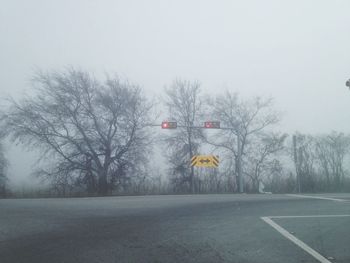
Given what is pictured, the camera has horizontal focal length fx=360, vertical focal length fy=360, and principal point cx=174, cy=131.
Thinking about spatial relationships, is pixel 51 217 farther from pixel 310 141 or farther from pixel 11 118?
pixel 310 141

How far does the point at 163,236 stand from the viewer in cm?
739

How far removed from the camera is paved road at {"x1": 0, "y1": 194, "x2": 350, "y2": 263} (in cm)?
594

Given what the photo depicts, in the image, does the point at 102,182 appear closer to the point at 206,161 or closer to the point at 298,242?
the point at 206,161

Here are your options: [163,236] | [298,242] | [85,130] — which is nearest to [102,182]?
[85,130]

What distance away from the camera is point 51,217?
9711mm

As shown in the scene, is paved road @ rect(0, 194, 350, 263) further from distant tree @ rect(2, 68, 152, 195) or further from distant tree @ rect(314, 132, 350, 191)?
distant tree @ rect(314, 132, 350, 191)

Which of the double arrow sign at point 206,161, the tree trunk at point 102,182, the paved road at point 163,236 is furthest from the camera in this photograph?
the tree trunk at point 102,182

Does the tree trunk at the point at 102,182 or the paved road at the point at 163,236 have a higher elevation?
the tree trunk at the point at 102,182

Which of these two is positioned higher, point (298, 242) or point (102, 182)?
point (102, 182)

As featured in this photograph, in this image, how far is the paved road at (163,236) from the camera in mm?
5938

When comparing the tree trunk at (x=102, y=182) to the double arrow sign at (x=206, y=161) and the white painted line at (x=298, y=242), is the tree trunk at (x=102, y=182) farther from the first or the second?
the white painted line at (x=298, y=242)

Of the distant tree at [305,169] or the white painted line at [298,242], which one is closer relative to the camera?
the white painted line at [298,242]

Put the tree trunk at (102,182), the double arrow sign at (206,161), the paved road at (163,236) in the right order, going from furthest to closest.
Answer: the tree trunk at (102,182) → the double arrow sign at (206,161) → the paved road at (163,236)

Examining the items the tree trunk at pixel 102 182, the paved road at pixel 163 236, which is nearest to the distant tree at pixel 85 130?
the tree trunk at pixel 102 182
